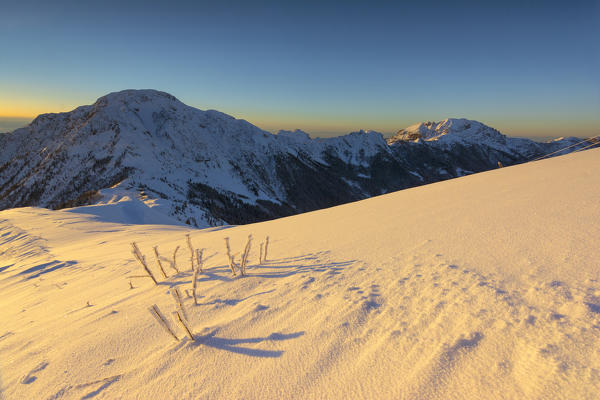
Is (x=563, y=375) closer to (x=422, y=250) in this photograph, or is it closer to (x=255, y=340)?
(x=255, y=340)

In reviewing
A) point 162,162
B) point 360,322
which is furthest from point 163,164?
point 360,322

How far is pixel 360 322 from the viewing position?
1.45 meters

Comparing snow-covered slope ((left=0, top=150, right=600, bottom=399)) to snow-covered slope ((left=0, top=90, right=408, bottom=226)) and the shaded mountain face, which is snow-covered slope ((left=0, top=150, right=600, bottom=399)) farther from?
snow-covered slope ((left=0, top=90, right=408, bottom=226))

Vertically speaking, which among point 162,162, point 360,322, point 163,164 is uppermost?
point 162,162

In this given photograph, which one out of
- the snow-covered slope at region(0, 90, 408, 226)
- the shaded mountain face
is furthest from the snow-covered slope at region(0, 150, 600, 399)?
the snow-covered slope at region(0, 90, 408, 226)

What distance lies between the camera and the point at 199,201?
161 ft

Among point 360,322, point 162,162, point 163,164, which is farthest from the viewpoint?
point 162,162

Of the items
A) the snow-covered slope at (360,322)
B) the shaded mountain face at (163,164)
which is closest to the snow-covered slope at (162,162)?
the shaded mountain face at (163,164)

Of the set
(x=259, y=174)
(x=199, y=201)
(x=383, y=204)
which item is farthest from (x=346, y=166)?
(x=383, y=204)

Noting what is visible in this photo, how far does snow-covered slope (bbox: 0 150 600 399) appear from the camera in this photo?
1.06m

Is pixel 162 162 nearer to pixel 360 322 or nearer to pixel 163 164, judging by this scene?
pixel 163 164

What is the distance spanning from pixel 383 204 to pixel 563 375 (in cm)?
390

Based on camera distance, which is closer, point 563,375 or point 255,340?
point 563,375

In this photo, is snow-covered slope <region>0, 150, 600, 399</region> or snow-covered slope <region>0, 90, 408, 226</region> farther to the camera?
snow-covered slope <region>0, 90, 408, 226</region>
